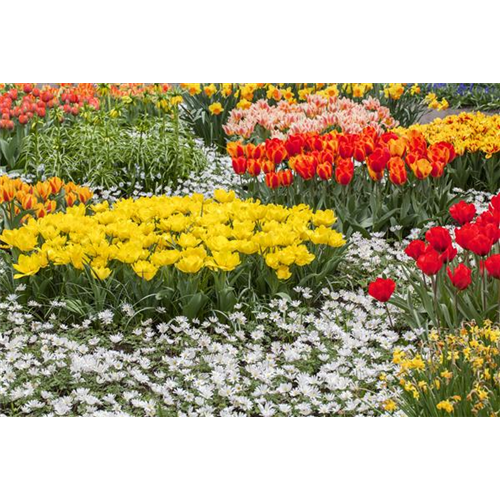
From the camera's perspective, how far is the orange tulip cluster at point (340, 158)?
5426mm

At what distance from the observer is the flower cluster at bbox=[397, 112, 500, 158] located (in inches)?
259

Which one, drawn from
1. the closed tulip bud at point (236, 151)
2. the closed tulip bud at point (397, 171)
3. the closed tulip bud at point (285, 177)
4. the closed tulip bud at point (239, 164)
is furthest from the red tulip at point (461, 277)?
the closed tulip bud at point (236, 151)

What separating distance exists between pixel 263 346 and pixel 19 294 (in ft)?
4.95

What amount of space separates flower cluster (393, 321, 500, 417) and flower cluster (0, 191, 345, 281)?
1.24 meters

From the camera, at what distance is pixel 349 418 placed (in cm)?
330

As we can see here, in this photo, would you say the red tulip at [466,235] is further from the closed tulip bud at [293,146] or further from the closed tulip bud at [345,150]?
the closed tulip bud at [293,146]

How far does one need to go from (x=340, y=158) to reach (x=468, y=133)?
5.21 feet

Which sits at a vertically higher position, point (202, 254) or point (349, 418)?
point (202, 254)

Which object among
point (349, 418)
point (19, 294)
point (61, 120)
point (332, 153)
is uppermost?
point (61, 120)

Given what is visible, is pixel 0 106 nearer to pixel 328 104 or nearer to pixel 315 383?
pixel 328 104

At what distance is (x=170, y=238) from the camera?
4.59m

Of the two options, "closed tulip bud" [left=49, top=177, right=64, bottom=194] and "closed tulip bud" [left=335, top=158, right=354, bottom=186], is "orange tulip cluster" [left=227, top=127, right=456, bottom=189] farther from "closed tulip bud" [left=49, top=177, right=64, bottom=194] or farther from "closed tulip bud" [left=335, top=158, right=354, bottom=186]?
"closed tulip bud" [left=49, top=177, right=64, bottom=194]

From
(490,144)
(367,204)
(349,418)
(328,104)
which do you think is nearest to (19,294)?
(349,418)

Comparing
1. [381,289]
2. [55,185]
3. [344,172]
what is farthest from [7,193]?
[381,289]
